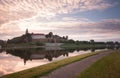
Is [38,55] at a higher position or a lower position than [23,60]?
higher

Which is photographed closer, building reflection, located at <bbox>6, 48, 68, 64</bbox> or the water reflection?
the water reflection

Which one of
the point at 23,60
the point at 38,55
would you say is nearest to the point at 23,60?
the point at 23,60

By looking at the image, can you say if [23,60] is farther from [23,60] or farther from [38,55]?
[38,55]

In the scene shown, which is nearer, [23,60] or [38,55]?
[23,60]

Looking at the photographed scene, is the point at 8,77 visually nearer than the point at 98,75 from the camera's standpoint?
No

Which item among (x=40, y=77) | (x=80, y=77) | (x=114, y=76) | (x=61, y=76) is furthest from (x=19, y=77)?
(x=114, y=76)

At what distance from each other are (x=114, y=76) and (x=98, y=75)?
157cm

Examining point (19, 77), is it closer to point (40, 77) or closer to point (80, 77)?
point (40, 77)

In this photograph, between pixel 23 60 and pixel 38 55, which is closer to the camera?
pixel 23 60

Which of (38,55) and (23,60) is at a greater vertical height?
(38,55)

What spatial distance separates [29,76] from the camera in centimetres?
2053

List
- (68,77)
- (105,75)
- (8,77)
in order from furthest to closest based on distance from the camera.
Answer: (8,77), (105,75), (68,77)

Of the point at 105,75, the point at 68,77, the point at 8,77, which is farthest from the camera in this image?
the point at 8,77

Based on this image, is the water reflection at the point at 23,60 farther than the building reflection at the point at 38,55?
No
